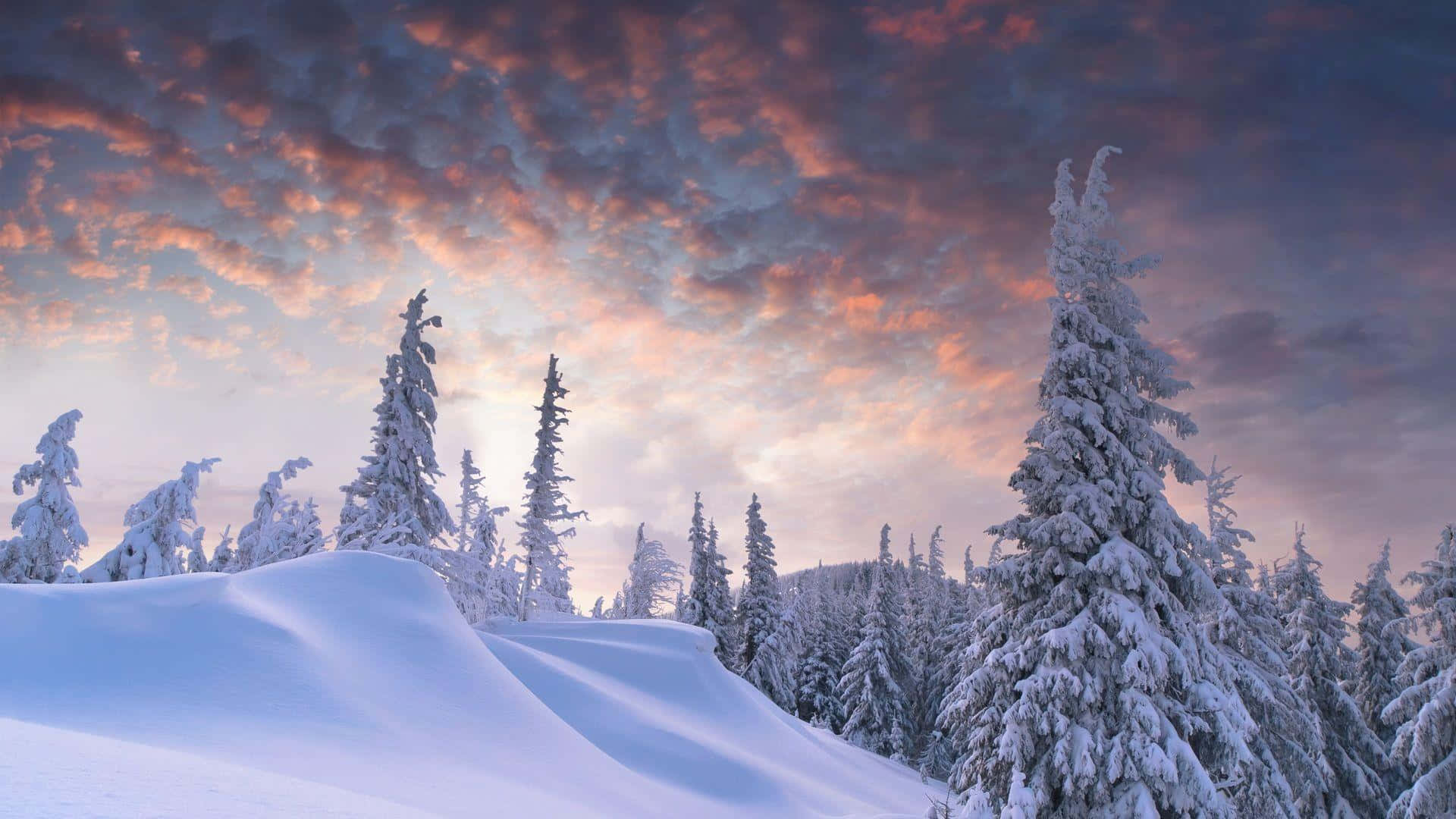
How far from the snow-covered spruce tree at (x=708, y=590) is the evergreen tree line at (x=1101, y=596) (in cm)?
1137

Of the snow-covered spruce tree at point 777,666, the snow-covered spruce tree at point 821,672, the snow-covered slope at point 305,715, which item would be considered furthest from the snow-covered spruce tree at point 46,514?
the snow-covered spruce tree at point 821,672

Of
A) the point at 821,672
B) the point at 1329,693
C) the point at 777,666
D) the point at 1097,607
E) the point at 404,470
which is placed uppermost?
the point at 404,470

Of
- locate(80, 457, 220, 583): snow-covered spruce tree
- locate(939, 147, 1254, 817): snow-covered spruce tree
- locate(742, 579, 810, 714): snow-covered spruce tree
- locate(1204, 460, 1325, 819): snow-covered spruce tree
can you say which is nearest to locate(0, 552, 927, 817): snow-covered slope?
locate(939, 147, 1254, 817): snow-covered spruce tree

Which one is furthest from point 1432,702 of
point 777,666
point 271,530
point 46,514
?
point 46,514

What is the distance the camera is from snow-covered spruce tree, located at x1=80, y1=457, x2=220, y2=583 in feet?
87.9

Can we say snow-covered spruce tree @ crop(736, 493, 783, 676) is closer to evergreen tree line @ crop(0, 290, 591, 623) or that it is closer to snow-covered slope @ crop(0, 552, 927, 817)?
evergreen tree line @ crop(0, 290, 591, 623)

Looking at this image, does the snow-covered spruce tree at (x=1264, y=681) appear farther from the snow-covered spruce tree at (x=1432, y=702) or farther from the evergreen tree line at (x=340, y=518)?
the evergreen tree line at (x=340, y=518)

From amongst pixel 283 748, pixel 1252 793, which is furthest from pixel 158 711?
pixel 1252 793

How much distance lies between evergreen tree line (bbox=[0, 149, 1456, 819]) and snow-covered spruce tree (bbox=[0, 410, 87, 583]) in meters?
0.07

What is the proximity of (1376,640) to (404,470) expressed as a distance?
A: 36.4 meters

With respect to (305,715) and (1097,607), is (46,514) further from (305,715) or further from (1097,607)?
(1097,607)

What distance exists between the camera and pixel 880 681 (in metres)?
44.9

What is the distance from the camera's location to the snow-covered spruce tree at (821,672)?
5209 cm

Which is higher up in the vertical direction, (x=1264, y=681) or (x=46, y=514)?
(x=46, y=514)
